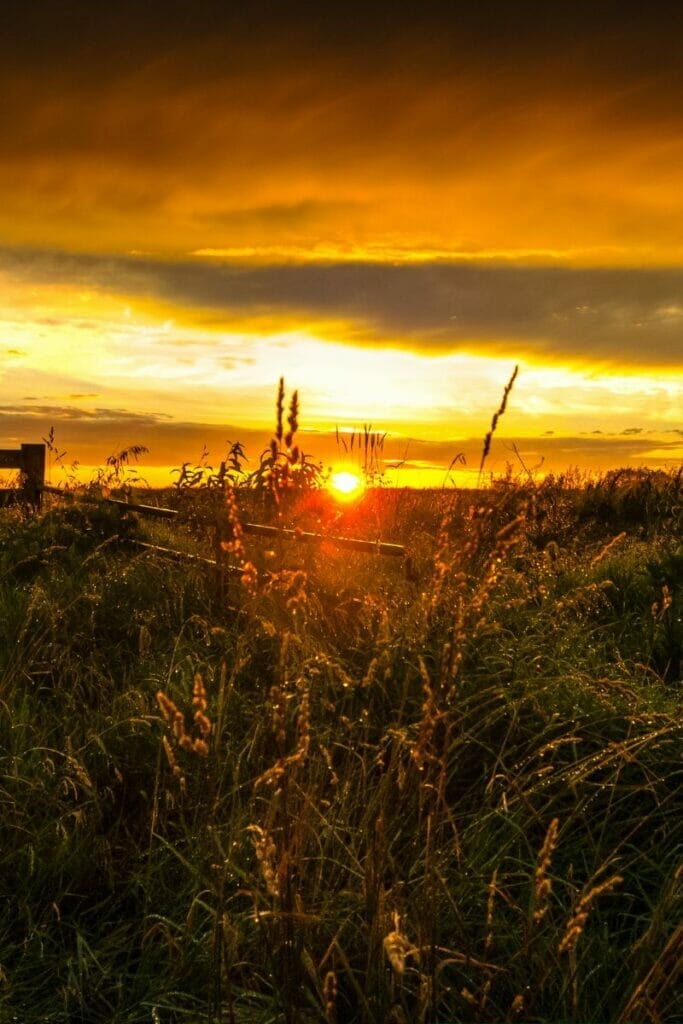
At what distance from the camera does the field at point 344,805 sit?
85.0 inches

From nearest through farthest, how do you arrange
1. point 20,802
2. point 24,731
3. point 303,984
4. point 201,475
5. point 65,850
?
point 303,984, point 65,850, point 20,802, point 24,731, point 201,475

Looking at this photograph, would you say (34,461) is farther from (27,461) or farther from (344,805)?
(344,805)

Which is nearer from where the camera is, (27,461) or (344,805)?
(344,805)

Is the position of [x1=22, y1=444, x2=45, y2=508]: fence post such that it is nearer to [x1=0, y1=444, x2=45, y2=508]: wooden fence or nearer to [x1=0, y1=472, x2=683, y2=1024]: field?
[x1=0, y1=444, x2=45, y2=508]: wooden fence

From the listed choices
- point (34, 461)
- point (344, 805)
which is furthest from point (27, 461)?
point (344, 805)

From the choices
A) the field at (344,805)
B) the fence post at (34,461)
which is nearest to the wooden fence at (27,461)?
the fence post at (34,461)

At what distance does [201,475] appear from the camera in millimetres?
7066

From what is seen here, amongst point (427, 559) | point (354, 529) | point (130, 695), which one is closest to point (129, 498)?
point (354, 529)

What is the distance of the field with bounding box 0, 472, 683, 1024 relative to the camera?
2158 mm

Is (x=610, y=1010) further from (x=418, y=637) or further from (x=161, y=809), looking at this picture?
(x=418, y=637)

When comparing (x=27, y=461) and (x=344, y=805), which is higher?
(x=27, y=461)

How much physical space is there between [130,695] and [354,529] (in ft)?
16.6

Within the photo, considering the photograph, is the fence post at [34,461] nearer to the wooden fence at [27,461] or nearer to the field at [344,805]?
the wooden fence at [27,461]

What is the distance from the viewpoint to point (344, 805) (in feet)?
9.53
